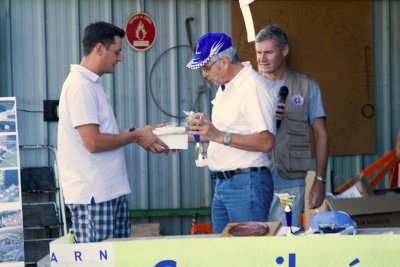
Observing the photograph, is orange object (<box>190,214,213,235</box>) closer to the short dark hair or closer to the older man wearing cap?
the older man wearing cap

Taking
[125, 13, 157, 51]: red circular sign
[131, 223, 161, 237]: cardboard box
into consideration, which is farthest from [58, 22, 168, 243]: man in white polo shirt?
[125, 13, 157, 51]: red circular sign

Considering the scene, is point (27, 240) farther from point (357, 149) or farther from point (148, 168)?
point (357, 149)

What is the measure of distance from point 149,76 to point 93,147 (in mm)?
2659

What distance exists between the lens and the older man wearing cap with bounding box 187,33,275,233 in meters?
4.41

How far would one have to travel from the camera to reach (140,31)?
7047mm

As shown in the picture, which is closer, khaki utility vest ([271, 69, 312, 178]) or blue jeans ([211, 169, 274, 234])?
blue jeans ([211, 169, 274, 234])

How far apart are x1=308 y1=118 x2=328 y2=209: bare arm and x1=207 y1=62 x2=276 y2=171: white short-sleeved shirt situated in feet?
2.90

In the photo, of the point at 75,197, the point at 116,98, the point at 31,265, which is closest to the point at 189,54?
the point at 116,98

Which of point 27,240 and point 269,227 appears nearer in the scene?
point 269,227

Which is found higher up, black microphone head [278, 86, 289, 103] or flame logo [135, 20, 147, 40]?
flame logo [135, 20, 147, 40]

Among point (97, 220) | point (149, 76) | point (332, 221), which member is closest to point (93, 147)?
point (97, 220)

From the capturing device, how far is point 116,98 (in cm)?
711

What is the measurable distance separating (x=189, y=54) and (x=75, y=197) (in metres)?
2.81

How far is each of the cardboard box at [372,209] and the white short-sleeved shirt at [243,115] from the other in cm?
72
